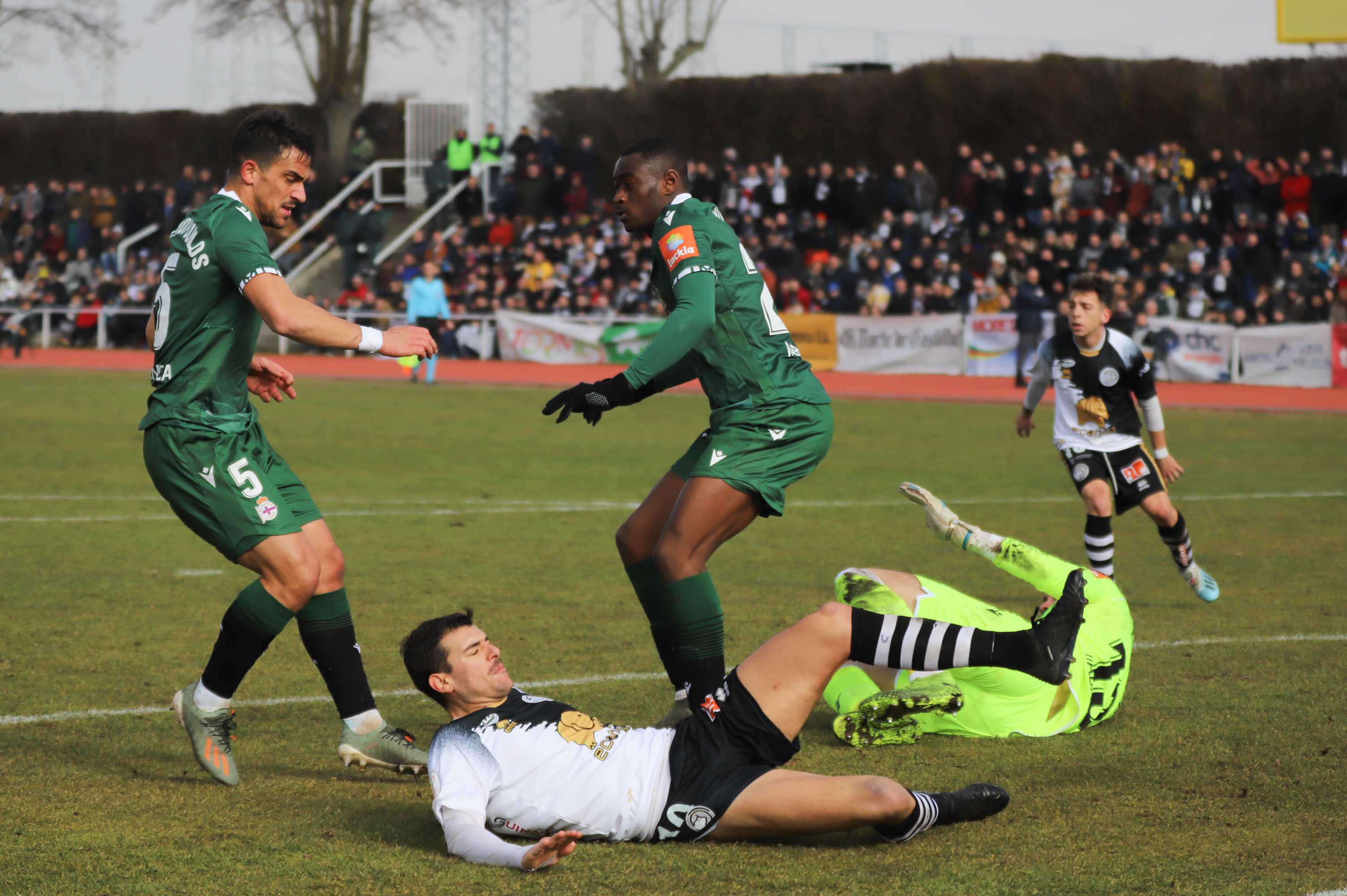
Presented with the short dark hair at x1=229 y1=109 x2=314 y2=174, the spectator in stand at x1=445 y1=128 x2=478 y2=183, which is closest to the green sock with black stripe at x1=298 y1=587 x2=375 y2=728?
the short dark hair at x1=229 y1=109 x2=314 y2=174

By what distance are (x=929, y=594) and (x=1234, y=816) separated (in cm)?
142

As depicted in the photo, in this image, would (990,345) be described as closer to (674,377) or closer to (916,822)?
(674,377)

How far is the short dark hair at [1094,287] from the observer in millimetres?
9016

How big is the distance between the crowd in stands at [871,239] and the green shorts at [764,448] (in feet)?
46.1

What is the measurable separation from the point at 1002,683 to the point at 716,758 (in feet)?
5.21

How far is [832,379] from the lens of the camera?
88.0ft

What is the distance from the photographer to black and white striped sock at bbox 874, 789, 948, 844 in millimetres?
4270

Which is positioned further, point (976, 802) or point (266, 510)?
point (266, 510)

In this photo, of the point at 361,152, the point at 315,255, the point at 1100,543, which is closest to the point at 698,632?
the point at 1100,543

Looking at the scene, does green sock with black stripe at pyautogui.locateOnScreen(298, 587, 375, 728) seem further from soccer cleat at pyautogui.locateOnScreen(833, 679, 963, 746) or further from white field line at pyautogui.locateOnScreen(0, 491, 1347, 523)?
white field line at pyautogui.locateOnScreen(0, 491, 1347, 523)

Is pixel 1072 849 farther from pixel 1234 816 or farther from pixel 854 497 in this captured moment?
pixel 854 497

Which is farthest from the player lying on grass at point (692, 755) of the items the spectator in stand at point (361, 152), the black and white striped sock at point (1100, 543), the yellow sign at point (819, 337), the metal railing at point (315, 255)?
the spectator in stand at point (361, 152)

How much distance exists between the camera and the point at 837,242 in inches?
1208

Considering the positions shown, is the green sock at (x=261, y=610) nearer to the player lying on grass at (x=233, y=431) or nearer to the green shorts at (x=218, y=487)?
the player lying on grass at (x=233, y=431)
